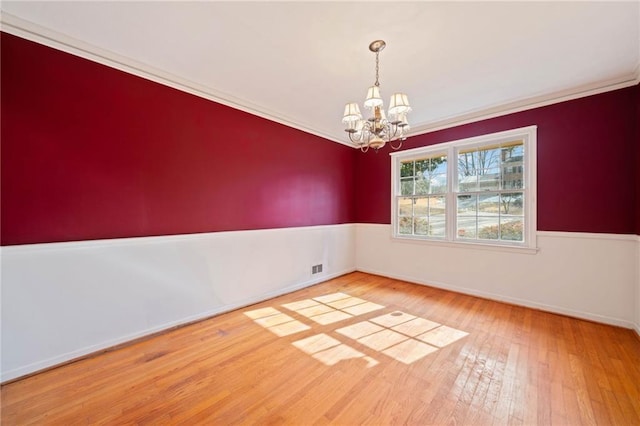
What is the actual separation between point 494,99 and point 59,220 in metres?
4.76

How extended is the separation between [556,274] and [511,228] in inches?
27.5

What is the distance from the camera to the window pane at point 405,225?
4.34 meters

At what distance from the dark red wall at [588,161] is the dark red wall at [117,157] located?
3474mm

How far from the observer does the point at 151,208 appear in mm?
2459

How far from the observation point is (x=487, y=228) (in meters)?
3.54

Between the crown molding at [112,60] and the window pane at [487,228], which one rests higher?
the crown molding at [112,60]

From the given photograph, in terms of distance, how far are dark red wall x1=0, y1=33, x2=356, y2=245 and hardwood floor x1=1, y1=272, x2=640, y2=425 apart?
1161mm

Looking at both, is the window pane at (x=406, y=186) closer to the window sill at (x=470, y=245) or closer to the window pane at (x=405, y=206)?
the window pane at (x=405, y=206)

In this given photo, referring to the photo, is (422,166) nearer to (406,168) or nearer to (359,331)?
(406,168)

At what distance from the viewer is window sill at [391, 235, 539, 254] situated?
3.17m

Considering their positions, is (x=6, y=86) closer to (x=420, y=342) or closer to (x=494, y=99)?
(x=420, y=342)

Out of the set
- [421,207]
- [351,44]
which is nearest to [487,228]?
[421,207]

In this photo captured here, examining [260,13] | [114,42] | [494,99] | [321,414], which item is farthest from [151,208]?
[494,99]

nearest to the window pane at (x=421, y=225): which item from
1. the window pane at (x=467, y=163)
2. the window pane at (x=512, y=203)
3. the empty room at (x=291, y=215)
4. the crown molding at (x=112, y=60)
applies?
the empty room at (x=291, y=215)
